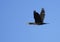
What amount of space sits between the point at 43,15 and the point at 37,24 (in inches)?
43.1

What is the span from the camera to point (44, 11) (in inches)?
3531

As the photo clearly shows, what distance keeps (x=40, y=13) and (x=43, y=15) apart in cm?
51

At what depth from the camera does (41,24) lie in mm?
89625

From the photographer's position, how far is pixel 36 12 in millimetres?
87875

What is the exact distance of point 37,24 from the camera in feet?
293

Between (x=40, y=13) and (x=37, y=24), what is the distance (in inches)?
42.5

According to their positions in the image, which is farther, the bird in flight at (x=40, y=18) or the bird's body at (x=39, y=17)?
the bird in flight at (x=40, y=18)

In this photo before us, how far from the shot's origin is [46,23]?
293ft

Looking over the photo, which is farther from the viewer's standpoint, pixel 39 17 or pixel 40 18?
pixel 40 18

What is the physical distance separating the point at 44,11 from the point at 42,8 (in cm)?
43

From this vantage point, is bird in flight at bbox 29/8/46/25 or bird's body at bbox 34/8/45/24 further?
bird in flight at bbox 29/8/46/25

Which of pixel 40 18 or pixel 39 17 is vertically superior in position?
pixel 39 17

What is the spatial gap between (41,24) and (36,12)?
2.14m

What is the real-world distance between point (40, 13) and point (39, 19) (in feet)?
1.90
